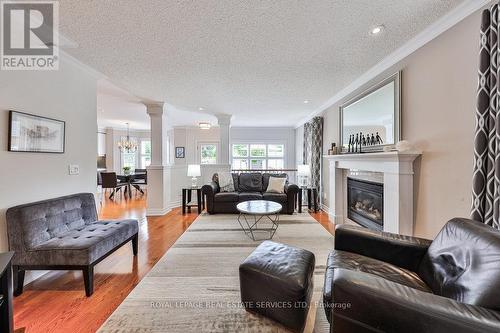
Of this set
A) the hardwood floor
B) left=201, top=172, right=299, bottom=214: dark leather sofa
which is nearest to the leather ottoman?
the hardwood floor

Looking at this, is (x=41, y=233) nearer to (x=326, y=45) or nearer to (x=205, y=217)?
(x=205, y=217)

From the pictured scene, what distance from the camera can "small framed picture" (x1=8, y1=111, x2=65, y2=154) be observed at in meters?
1.97

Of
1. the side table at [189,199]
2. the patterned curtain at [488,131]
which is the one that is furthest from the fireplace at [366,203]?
the side table at [189,199]

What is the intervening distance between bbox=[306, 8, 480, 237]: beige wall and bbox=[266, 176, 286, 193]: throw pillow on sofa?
2876 mm

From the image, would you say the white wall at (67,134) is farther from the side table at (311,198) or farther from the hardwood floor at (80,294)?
the side table at (311,198)

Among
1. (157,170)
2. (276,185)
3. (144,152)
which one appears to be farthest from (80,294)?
(144,152)

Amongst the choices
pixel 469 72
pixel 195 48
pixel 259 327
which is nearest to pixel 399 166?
pixel 469 72

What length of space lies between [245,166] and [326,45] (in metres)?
6.35

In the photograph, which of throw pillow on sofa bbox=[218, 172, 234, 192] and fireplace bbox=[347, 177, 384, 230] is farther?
throw pillow on sofa bbox=[218, 172, 234, 192]

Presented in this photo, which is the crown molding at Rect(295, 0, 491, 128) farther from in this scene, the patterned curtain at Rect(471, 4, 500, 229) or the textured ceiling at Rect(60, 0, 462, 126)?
the patterned curtain at Rect(471, 4, 500, 229)

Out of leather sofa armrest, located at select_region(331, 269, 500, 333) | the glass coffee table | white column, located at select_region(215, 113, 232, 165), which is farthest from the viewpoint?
white column, located at select_region(215, 113, 232, 165)

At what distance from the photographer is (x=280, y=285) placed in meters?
1.50

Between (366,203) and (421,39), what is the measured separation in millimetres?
2215

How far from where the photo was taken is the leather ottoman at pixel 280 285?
147cm
